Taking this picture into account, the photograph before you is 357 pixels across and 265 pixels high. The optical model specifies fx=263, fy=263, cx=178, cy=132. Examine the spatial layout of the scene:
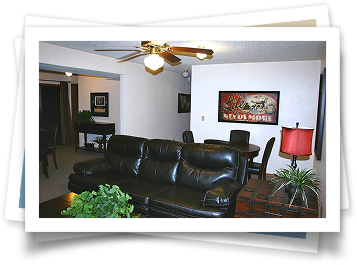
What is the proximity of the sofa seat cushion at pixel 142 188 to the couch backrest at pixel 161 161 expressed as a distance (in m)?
0.10

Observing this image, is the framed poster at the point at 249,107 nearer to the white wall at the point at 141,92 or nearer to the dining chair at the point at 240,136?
the dining chair at the point at 240,136

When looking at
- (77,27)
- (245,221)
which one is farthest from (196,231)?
(77,27)

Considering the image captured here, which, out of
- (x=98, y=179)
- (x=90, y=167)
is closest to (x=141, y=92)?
(x=90, y=167)

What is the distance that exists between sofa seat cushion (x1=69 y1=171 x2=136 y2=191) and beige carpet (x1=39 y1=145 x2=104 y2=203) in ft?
2.20

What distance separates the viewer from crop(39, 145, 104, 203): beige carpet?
413 centimetres

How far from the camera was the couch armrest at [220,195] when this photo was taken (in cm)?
268

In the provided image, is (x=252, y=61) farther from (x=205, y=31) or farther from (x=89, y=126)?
(x=89, y=126)

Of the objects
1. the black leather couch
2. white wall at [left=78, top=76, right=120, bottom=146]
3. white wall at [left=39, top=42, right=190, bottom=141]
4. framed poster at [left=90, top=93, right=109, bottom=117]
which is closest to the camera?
the black leather couch

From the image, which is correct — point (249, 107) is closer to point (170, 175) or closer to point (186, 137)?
point (186, 137)

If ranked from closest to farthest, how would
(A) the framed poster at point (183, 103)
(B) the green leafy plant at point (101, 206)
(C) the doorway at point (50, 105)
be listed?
(B) the green leafy plant at point (101, 206) → (C) the doorway at point (50, 105) → (A) the framed poster at point (183, 103)

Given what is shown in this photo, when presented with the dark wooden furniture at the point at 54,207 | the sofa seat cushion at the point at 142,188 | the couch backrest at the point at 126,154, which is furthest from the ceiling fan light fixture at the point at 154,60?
the dark wooden furniture at the point at 54,207

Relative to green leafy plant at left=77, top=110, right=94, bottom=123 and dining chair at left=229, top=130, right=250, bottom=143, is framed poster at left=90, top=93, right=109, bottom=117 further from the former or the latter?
dining chair at left=229, top=130, right=250, bottom=143

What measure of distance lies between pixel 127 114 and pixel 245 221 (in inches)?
174

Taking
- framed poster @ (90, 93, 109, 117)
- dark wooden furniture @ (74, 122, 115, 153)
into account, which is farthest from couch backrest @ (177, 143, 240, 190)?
framed poster @ (90, 93, 109, 117)
